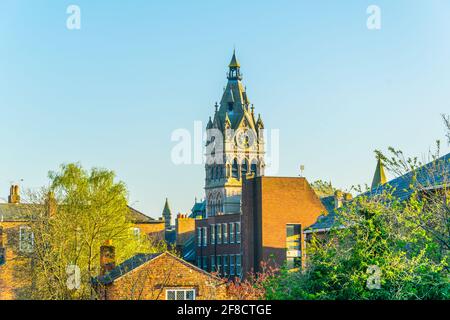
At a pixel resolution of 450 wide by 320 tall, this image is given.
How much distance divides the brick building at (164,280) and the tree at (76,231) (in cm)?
213

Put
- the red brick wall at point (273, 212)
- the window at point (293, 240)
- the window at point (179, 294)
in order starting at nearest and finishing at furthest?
the window at point (179, 294) → the window at point (293, 240) → the red brick wall at point (273, 212)

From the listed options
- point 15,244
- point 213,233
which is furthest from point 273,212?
point 15,244

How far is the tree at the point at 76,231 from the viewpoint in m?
51.7

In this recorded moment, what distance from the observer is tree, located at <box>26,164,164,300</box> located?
51656 mm

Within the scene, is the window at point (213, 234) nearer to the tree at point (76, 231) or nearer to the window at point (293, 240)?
the window at point (293, 240)

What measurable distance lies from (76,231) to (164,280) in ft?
50.3

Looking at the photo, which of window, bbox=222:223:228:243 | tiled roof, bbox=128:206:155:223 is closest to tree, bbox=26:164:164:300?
tiled roof, bbox=128:206:155:223

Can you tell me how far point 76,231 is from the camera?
59.9 metres

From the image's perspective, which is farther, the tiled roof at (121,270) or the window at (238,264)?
the window at (238,264)

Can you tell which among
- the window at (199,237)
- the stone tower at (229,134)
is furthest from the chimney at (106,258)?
the stone tower at (229,134)

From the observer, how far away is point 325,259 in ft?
87.0

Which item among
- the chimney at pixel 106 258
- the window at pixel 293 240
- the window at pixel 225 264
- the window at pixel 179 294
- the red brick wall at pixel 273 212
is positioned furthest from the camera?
the window at pixel 225 264

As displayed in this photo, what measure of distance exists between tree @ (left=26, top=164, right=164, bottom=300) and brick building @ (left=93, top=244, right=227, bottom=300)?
213 centimetres
